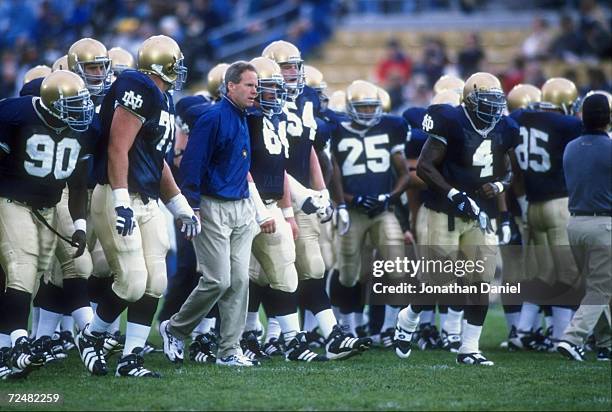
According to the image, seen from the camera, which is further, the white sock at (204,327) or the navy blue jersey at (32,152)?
the white sock at (204,327)

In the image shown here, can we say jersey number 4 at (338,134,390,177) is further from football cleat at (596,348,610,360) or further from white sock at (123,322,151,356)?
white sock at (123,322,151,356)

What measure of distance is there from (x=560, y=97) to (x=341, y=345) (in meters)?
2.90

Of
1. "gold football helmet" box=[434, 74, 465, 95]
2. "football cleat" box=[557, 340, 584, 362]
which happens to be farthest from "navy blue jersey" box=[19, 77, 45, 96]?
"football cleat" box=[557, 340, 584, 362]

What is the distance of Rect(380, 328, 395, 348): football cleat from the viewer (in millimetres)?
8828

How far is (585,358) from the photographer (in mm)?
8133

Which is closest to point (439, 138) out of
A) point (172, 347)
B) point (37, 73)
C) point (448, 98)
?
point (448, 98)

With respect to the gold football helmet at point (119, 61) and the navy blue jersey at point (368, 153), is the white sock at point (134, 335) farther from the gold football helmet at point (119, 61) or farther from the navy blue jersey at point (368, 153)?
the navy blue jersey at point (368, 153)

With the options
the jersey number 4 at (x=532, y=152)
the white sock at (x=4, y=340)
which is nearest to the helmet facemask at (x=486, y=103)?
the jersey number 4 at (x=532, y=152)

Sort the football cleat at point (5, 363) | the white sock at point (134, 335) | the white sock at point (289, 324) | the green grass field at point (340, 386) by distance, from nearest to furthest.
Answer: the green grass field at point (340, 386) → the football cleat at point (5, 363) → the white sock at point (134, 335) → the white sock at point (289, 324)

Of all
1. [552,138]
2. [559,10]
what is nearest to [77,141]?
[552,138]

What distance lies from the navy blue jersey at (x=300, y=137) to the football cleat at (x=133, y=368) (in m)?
1.92

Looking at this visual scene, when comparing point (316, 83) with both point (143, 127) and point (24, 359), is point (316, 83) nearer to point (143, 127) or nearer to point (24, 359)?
point (143, 127)

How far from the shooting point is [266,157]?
294 inches

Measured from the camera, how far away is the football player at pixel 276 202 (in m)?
7.42
